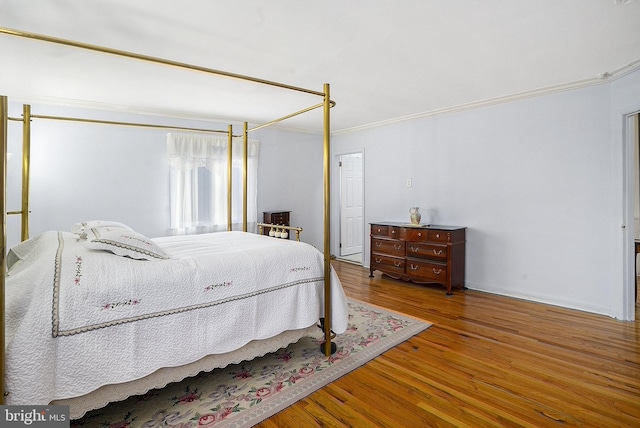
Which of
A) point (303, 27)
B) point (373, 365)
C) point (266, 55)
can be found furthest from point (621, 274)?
point (266, 55)

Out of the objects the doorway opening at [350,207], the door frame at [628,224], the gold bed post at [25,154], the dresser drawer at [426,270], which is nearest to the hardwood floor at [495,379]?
the door frame at [628,224]

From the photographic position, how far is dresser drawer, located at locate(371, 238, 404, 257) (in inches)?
184

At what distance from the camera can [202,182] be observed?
5.02 metres

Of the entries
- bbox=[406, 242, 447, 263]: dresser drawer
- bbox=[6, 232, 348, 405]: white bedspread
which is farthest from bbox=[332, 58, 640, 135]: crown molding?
bbox=[6, 232, 348, 405]: white bedspread

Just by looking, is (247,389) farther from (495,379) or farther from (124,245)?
(495,379)

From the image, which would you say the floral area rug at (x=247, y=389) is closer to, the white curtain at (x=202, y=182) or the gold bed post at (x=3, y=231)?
the gold bed post at (x=3, y=231)

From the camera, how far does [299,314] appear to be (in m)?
2.42

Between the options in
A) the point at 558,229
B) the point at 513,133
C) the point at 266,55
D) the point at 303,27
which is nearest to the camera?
the point at 303,27

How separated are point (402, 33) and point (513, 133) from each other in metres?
2.38

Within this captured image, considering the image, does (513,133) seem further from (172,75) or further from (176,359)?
(176,359)

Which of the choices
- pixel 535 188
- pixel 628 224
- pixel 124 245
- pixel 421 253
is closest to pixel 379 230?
pixel 421 253

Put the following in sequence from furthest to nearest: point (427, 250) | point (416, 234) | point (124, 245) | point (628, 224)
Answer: point (416, 234), point (427, 250), point (628, 224), point (124, 245)

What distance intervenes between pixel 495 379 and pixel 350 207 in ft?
15.1

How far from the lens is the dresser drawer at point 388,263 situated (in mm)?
4668
